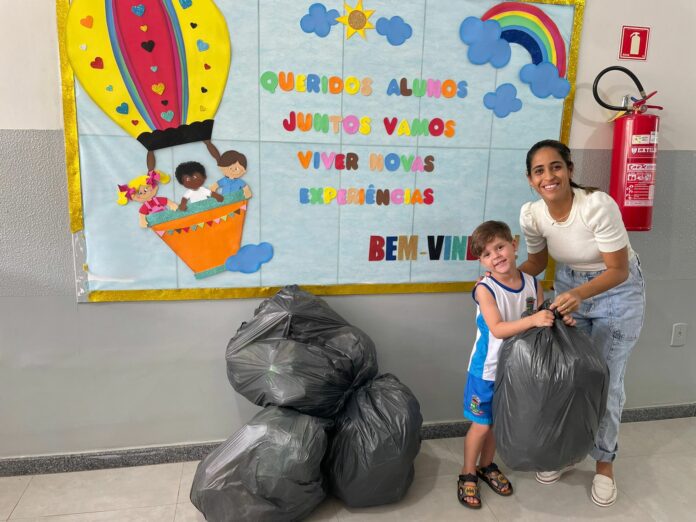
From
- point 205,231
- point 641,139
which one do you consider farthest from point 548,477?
point 205,231

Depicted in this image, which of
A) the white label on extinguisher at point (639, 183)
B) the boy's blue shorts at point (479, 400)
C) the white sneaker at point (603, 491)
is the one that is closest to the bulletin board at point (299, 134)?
the white label on extinguisher at point (639, 183)

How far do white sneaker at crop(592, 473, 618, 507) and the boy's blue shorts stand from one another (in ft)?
1.67

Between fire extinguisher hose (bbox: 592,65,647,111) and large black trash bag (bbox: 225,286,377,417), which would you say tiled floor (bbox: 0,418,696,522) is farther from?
fire extinguisher hose (bbox: 592,65,647,111)

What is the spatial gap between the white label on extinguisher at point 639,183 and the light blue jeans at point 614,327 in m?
0.34

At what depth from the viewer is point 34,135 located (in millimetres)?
1820

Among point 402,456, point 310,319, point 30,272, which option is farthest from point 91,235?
point 402,456

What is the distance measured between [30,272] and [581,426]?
80.0 inches

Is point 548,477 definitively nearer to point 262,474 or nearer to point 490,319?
point 490,319

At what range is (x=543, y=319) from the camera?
167 centimetres

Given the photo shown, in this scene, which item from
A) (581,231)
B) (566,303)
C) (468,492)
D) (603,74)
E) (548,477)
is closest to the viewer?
(566,303)

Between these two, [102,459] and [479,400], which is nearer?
[479,400]

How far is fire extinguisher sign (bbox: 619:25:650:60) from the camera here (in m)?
2.19

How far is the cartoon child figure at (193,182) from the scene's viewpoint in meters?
1.91

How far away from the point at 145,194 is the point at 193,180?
0.18 metres
